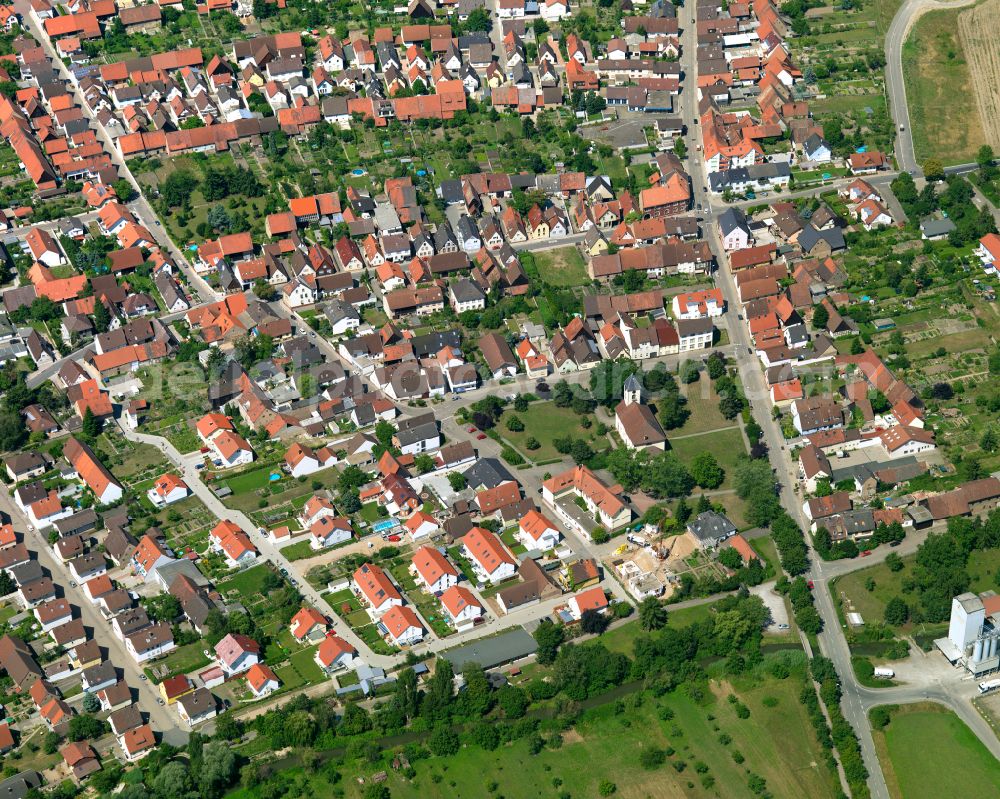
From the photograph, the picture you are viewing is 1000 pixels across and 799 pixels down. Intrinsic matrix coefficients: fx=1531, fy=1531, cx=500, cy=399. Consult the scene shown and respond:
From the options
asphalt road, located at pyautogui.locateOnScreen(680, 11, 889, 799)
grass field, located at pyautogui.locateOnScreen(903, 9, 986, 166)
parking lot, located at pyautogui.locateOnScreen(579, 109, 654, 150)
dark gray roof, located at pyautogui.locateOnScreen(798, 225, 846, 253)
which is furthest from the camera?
parking lot, located at pyautogui.locateOnScreen(579, 109, 654, 150)

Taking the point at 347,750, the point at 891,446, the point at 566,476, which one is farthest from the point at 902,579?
the point at 347,750

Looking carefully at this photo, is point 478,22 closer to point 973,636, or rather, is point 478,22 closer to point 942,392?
point 942,392

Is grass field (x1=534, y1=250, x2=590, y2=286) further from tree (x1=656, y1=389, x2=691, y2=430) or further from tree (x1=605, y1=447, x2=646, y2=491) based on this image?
tree (x1=605, y1=447, x2=646, y2=491)

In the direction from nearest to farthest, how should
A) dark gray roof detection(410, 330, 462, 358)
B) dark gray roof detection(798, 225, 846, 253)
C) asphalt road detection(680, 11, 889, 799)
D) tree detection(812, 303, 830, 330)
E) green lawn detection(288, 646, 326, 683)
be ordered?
asphalt road detection(680, 11, 889, 799) < green lawn detection(288, 646, 326, 683) < dark gray roof detection(410, 330, 462, 358) < tree detection(812, 303, 830, 330) < dark gray roof detection(798, 225, 846, 253)

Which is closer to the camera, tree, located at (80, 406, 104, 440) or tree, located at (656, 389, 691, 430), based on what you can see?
tree, located at (656, 389, 691, 430)

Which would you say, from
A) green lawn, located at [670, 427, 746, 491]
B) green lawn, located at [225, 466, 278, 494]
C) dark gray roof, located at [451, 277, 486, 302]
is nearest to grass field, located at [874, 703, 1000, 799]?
green lawn, located at [670, 427, 746, 491]

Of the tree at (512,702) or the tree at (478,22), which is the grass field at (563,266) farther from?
the tree at (512,702)
